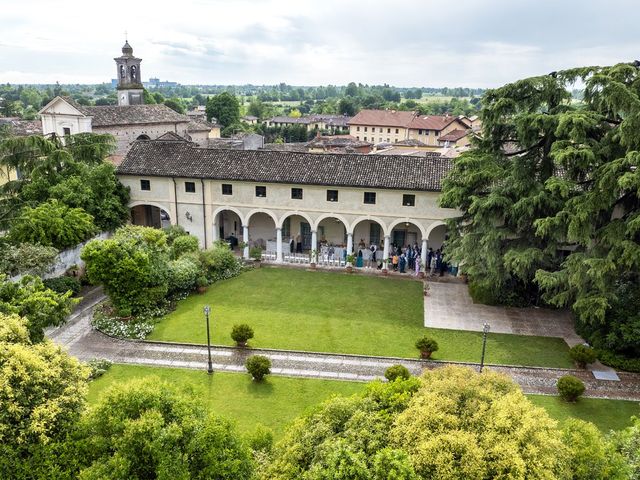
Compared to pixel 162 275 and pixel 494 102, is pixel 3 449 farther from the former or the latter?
pixel 494 102

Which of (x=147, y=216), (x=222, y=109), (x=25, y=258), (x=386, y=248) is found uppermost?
(x=222, y=109)

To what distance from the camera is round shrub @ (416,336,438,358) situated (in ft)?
66.0

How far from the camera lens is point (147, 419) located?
386 inches

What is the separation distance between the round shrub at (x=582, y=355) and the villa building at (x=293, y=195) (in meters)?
11.3

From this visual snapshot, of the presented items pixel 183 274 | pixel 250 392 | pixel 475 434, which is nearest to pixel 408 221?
pixel 183 274

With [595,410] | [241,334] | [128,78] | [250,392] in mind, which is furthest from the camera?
[128,78]

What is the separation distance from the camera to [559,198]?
72.1ft

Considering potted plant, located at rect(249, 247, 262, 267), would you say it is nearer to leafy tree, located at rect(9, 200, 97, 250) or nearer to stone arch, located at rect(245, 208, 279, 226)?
stone arch, located at rect(245, 208, 279, 226)

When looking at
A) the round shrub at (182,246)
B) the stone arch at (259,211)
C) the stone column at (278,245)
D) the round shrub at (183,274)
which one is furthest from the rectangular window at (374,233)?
the round shrub at (183,274)

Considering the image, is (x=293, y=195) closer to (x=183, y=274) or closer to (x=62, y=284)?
(x=183, y=274)

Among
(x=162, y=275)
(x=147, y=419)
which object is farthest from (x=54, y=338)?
(x=147, y=419)

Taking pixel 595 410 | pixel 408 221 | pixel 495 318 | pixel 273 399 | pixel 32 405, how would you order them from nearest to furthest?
1. pixel 32 405
2. pixel 595 410
3. pixel 273 399
4. pixel 495 318
5. pixel 408 221

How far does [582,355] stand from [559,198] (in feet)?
21.6

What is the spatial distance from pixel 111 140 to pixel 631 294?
3102 cm
